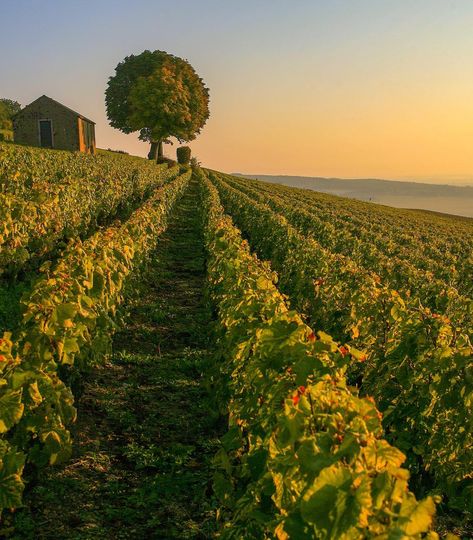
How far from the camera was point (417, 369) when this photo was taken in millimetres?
5609

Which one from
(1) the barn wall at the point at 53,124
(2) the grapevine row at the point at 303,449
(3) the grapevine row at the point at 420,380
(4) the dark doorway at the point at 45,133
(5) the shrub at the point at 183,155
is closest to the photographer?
(2) the grapevine row at the point at 303,449

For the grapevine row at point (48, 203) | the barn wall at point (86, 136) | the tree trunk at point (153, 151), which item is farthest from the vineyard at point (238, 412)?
the tree trunk at point (153, 151)

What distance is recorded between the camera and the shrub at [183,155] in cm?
9094

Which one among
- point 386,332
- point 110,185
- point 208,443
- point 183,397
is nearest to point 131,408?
point 183,397

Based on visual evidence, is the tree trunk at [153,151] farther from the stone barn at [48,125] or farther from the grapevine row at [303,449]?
the grapevine row at [303,449]

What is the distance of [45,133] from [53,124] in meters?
1.15

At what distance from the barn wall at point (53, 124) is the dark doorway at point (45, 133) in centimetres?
29

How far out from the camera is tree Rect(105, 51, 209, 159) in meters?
69.2

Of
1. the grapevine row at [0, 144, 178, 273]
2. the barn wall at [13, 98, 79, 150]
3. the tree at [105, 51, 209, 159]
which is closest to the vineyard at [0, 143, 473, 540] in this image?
the grapevine row at [0, 144, 178, 273]

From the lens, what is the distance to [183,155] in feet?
298

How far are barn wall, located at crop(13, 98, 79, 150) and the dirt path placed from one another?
44.7 metres

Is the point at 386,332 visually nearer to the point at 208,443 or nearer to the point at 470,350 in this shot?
the point at 470,350

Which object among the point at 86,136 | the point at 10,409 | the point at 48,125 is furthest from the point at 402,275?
the point at 86,136

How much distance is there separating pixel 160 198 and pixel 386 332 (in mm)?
15079
